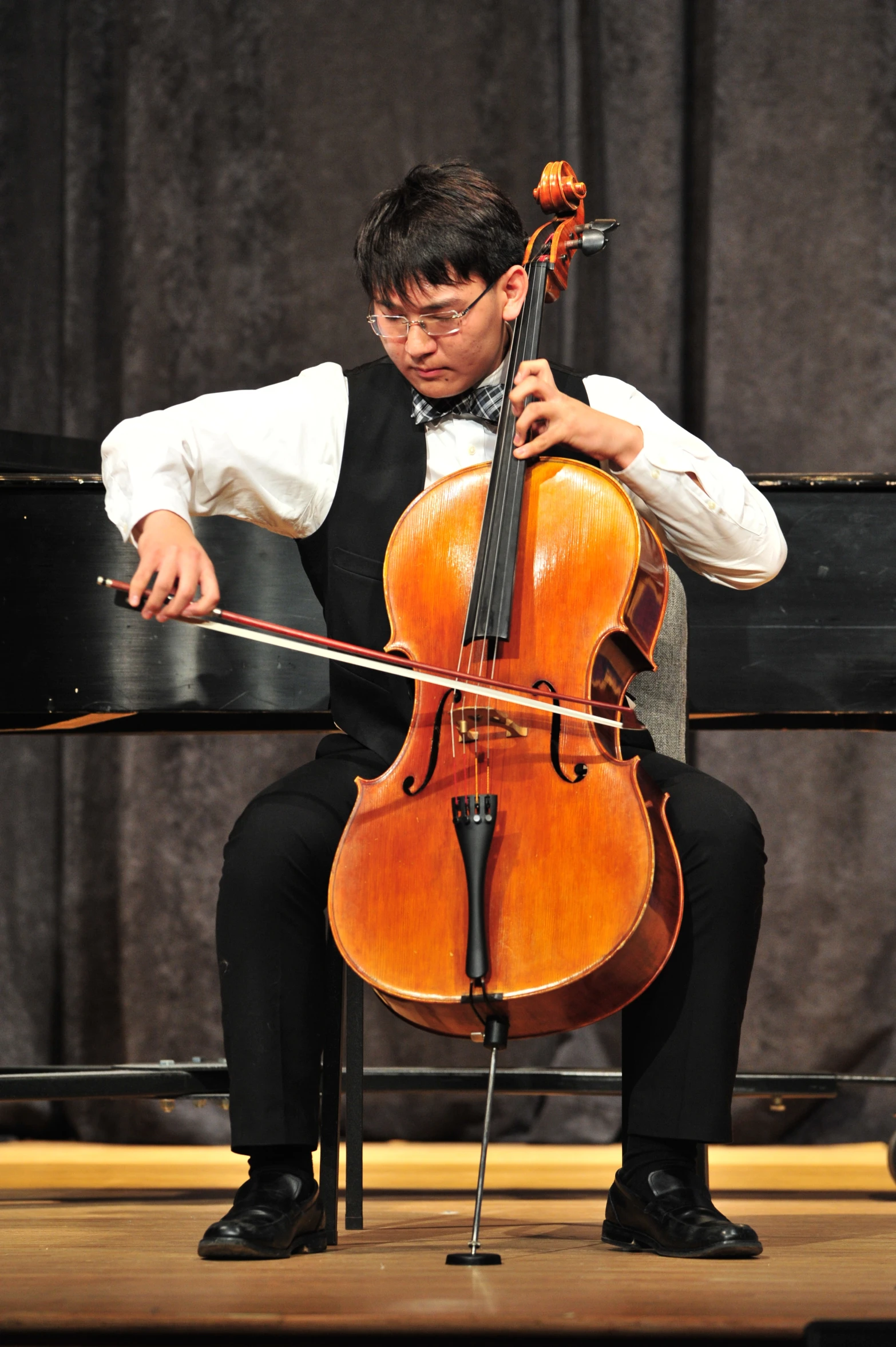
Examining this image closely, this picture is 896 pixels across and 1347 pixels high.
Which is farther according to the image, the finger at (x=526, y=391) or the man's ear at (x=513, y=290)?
the man's ear at (x=513, y=290)

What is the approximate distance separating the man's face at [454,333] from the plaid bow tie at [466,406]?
2cm

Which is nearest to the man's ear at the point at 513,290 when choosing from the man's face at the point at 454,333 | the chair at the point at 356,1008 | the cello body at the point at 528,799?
the man's face at the point at 454,333

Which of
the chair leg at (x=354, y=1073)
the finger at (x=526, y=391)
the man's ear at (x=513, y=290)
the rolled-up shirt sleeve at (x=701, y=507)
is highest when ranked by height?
the man's ear at (x=513, y=290)

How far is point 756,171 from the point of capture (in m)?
3.15

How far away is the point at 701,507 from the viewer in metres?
1.55

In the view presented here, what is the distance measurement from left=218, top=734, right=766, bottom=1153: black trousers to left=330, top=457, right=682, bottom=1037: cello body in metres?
0.08

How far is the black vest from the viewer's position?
1.61m

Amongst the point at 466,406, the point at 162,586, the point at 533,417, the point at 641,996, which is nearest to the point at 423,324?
the point at 466,406

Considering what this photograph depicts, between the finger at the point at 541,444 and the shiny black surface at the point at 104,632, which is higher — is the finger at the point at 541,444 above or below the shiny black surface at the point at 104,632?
above

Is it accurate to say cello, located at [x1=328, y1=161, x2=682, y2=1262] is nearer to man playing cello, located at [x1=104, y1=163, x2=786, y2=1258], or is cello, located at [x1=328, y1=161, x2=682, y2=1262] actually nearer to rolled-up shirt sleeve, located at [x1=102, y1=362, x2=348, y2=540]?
man playing cello, located at [x1=104, y1=163, x2=786, y2=1258]

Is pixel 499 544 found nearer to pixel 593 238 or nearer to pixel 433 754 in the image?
pixel 433 754

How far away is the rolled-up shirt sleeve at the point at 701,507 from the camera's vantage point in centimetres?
154

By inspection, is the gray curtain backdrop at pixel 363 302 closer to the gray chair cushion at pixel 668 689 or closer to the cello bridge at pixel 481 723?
the gray chair cushion at pixel 668 689

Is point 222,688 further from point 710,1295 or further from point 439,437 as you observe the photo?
point 710,1295
